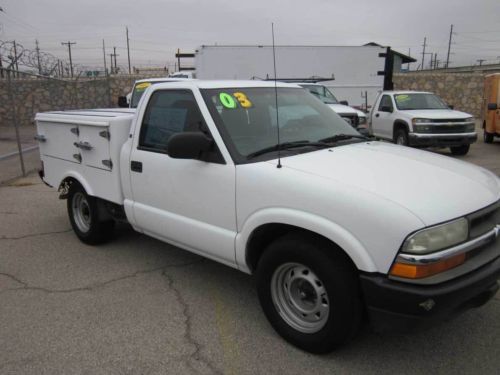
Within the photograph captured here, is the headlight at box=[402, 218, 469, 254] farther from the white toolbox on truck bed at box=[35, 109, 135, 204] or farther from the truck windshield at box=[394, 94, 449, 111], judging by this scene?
the truck windshield at box=[394, 94, 449, 111]

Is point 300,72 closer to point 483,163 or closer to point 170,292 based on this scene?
point 483,163

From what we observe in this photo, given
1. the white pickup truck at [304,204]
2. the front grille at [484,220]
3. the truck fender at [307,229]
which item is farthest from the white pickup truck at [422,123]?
the truck fender at [307,229]

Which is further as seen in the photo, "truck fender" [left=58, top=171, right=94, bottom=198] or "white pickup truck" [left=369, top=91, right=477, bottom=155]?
"white pickup truck" [left=369, top=91, right=477, bottom=155]

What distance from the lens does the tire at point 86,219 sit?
5078 mm

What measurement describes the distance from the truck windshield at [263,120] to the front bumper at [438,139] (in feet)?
26.9

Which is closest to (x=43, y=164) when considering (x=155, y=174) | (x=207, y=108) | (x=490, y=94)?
(x=155, y=174)

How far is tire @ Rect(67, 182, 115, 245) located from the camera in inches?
200

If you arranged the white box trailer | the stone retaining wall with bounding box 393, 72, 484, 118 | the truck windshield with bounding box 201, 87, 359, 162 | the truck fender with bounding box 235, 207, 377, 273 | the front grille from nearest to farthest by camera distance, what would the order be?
the truck fender with bounding box 235, 207, 377, 273, the front grille, the truck windshield with bounding box 201, 87, 359, 162, the white box trailer, the stone retaining wall with bounding box 393, 72, 484, 118

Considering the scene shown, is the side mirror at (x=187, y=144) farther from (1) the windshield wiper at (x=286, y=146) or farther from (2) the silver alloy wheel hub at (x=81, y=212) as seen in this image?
(2) the silver alloy wheel hub at (x=81, y=212)

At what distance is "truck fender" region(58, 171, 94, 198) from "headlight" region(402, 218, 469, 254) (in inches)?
140

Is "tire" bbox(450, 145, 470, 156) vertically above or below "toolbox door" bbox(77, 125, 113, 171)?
below

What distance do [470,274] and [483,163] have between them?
9538mm

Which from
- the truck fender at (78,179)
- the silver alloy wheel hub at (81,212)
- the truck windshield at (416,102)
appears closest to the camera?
the truck fender at (78,179)

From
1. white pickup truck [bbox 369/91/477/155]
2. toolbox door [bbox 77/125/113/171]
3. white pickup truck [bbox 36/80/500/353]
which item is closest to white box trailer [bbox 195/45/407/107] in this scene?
white pickup truck [bbox 369/91/477/155]
